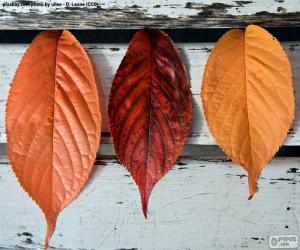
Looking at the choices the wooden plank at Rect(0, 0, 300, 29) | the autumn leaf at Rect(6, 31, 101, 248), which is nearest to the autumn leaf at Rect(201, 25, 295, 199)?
the wooden plank at Rect(0, 0, 300, 29)

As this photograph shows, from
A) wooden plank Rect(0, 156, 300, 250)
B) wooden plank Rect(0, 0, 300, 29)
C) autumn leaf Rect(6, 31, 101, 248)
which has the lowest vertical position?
wooden plank Rect(0, 156, 300, 250)

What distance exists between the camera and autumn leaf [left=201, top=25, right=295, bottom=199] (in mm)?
610

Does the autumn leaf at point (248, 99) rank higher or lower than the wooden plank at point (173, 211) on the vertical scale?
higher

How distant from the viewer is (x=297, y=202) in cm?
68

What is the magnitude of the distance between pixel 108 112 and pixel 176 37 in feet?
0.50

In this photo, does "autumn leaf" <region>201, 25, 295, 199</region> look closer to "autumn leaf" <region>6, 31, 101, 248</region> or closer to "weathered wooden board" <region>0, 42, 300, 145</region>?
"weathered wooden board" <region>0, 42, 300, 145</region>

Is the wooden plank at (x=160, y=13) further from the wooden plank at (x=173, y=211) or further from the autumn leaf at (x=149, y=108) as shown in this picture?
the wooden plank at (x=173, y=211)

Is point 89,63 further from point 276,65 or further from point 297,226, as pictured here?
point 297,226

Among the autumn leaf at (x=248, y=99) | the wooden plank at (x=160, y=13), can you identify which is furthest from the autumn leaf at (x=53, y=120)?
the autumn leaf at (x=248, y=99)

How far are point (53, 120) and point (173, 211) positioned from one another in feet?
0.65

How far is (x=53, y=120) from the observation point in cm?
62

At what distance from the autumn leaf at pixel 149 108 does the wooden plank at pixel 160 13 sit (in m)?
0.03

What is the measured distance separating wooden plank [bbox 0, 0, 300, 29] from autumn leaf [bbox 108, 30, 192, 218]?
0.03 meters

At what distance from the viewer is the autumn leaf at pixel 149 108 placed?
2.03 feet
